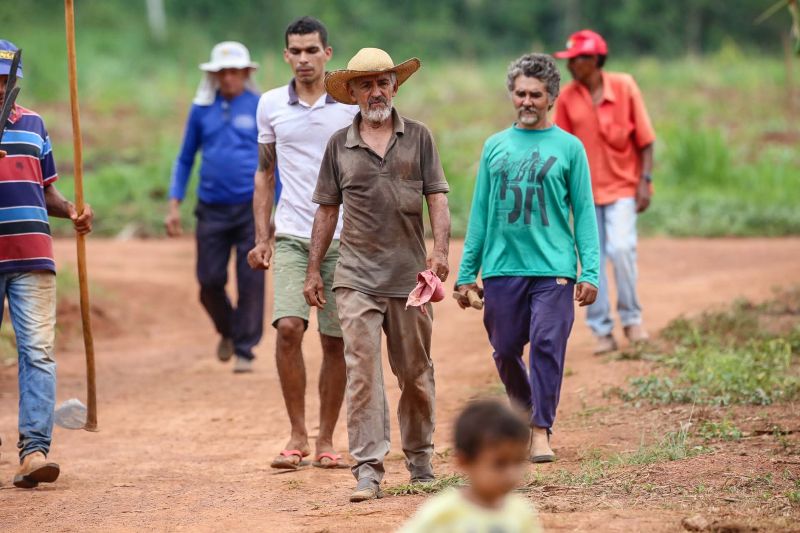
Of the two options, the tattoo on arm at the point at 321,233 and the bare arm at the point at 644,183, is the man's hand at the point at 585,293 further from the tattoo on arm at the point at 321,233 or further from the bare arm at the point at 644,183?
the bare arm at the point at 644,183

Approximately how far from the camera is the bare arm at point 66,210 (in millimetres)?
6797

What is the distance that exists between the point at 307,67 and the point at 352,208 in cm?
130

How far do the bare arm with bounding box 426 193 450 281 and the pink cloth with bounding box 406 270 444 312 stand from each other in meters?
0.11

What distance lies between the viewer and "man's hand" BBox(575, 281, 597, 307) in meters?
6.39

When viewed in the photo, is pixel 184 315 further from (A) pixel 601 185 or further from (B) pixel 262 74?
(B) pixel 262 74

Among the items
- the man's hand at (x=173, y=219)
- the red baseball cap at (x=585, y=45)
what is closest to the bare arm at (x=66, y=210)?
the man's hand at (x=173, y=219)

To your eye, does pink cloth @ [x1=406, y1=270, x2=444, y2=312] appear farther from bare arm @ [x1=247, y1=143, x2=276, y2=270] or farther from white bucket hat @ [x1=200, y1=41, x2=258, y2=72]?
white bucket hat @ [x1=200, y1=41, x2=258, y2=72]

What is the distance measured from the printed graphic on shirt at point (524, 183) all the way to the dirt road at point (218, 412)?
4.08 ft

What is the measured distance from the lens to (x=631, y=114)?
30.2 feet

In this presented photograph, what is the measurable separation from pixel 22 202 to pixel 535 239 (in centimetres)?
253

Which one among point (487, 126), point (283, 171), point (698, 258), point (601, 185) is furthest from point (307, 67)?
point (487, 126)

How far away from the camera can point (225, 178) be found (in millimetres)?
9703

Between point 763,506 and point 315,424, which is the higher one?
point 763,506

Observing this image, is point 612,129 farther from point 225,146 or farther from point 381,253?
point 381,253
